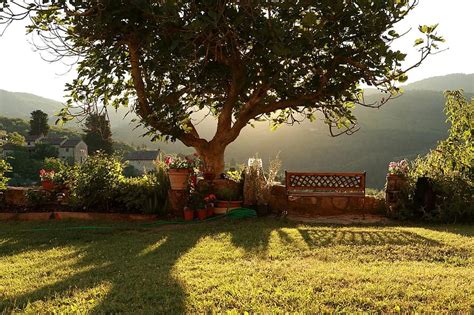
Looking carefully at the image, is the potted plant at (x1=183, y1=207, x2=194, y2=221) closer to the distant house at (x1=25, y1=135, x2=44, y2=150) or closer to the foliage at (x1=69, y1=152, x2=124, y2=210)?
the foliage at (x1=69, y1=152, x2=124, y2=210)

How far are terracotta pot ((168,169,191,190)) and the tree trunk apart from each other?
1.68 meters

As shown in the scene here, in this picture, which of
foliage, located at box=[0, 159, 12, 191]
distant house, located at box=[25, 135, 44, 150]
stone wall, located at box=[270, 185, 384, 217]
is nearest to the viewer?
foliage, located at box=[0, 159, 12, 191]

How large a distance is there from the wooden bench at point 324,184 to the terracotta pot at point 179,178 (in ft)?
8.01

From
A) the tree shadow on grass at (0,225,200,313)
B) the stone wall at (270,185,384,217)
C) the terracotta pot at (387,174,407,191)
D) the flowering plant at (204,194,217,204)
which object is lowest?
the tree shadow on grass at (0,225,200,313)

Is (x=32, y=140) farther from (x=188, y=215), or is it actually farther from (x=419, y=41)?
(x=419, y=41)

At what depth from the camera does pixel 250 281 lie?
13.7 feet

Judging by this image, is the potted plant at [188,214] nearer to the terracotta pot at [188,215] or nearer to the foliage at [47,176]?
the terracotta pot at [188,215]

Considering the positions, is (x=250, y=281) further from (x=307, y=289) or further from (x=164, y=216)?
(x=164, y=216)

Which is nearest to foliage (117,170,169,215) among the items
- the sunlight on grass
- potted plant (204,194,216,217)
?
potted plant (204,194,216,217)

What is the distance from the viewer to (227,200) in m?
9.56

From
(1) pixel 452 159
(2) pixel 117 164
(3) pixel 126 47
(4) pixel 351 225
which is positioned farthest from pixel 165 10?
(1) pixel 452 159

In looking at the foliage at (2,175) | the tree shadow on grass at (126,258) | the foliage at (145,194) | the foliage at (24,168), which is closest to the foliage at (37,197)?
the foliage at (2,175)

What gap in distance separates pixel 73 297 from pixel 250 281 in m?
1.72

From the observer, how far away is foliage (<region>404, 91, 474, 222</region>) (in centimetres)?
881
